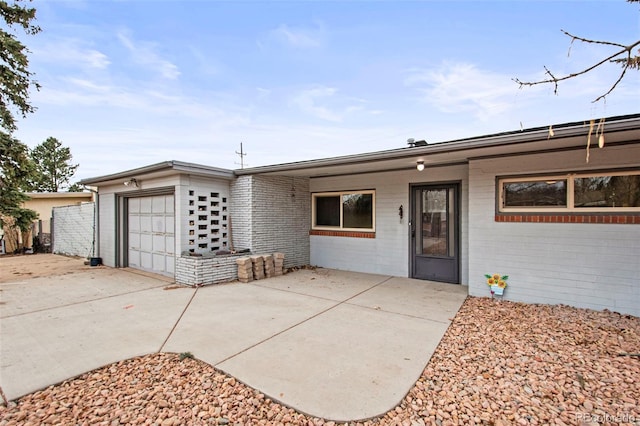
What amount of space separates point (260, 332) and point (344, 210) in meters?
4.70

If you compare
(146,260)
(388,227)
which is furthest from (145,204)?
(388,227)

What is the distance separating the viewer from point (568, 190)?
14.8 feet

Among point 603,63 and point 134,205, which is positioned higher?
point 603,63

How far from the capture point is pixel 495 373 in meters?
2.64

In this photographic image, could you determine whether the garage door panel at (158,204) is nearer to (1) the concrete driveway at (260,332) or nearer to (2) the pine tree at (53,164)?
(1) the concrete driveway at (260,332)

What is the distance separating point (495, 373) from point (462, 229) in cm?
372

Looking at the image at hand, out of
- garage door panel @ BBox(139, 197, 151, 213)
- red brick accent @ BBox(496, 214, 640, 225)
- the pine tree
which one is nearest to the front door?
red brick accent @ BBox(496, 214, 640, 225)

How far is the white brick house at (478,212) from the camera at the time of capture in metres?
4.15

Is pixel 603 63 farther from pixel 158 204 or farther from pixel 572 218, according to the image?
pixel 158 204

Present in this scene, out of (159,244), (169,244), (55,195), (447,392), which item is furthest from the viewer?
(55,195)

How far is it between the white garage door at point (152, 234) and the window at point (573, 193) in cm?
711

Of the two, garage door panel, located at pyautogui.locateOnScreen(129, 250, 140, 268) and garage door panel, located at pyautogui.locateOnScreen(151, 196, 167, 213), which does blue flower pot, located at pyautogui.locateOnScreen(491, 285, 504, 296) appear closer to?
garage door panel, located at pyautogui.locateOnScreen(151, 196, 167, 213)

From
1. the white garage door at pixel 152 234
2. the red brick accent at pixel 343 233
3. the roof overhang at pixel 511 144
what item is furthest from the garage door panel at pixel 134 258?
the roof overhang at pixel 511 144

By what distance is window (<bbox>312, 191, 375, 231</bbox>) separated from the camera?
7.34 m
